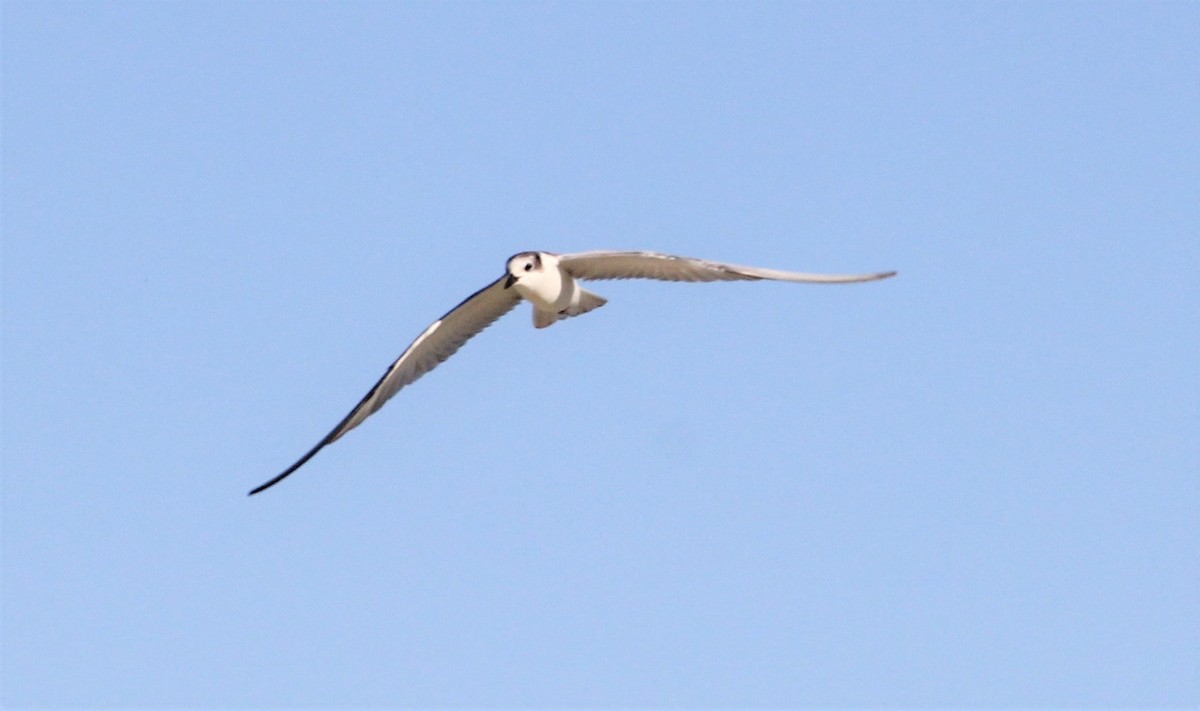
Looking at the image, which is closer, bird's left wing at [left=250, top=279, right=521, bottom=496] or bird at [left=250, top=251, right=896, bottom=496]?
bird at [left=250, top=251, right=896, bottom=496]

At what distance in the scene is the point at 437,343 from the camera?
55.1 ft

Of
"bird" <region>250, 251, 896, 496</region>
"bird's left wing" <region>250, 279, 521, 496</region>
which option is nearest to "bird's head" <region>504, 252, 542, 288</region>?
"bird" <region>250, 251, 896, 496</region>

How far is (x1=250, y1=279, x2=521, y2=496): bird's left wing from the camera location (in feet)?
54.1

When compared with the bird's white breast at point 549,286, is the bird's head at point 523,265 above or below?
above

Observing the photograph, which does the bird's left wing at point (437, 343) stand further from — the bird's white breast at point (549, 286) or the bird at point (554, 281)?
the bird's white breast at point (549, 286)

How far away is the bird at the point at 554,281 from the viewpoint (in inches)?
601

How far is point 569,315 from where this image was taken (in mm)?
15688

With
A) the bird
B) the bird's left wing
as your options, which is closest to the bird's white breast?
the bird

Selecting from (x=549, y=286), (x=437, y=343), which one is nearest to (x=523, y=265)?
(x=549, y=286)

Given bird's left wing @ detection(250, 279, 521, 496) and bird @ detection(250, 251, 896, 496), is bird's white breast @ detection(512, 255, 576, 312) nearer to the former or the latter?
bird @ detection(250, 251, 896, 496)

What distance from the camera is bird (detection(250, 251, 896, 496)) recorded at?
1527cm

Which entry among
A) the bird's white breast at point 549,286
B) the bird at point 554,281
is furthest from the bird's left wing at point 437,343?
the bird's white breast at point 549,286

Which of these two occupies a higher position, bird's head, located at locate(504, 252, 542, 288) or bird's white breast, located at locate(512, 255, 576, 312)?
bird's head, located at locate(504, 252, 542, 288)

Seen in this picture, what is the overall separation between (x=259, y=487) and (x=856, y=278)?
16.3ft
